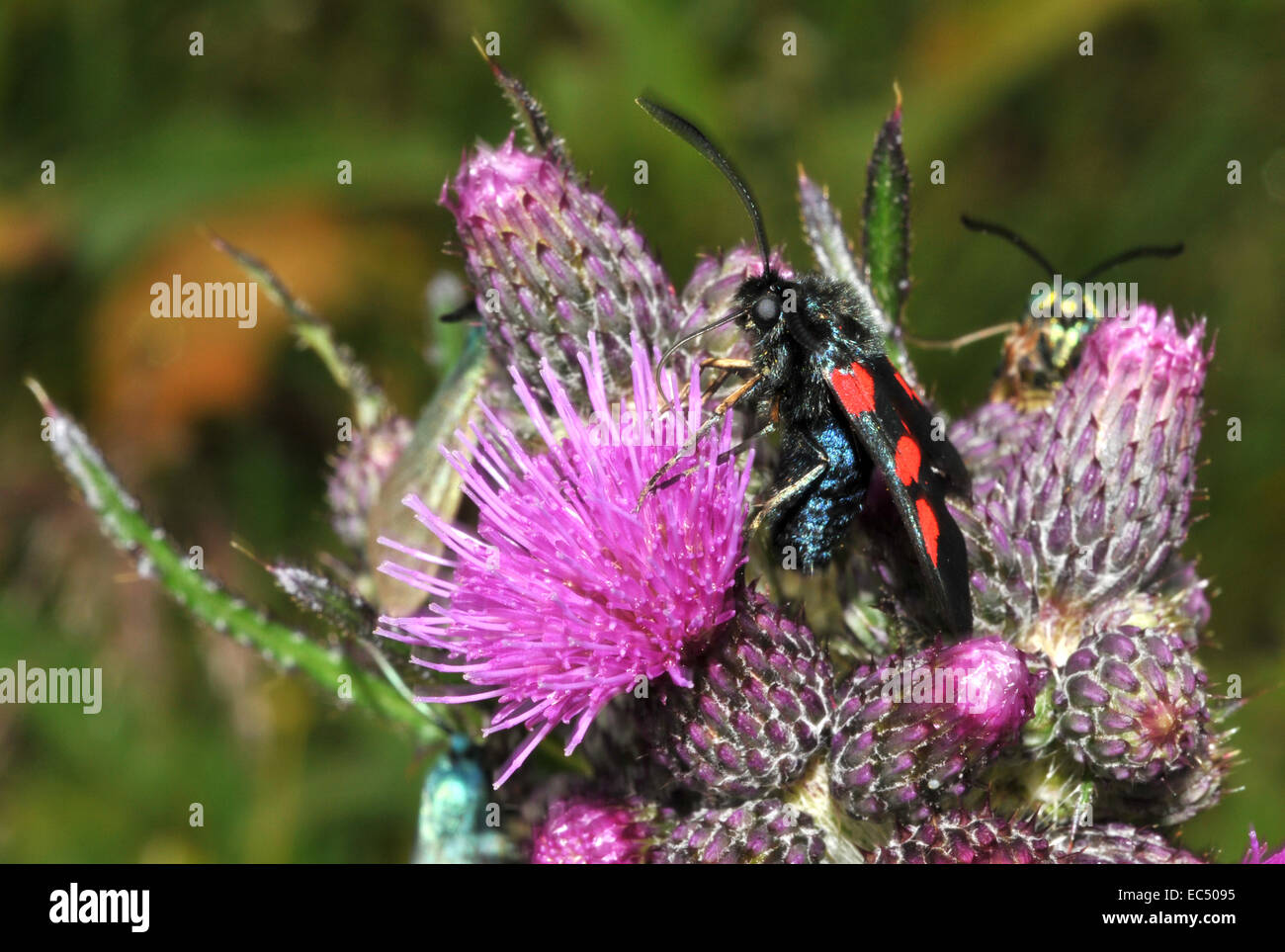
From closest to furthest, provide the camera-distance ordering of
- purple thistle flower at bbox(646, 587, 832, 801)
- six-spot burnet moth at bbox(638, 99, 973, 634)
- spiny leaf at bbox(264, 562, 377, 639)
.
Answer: six-spot burnet moth at bbox(638, 99, 973, 634) < purple thistle flower at bbox(646, 587, 832, 801) < spiny leaf at bbox(264, 562, 377, 639)

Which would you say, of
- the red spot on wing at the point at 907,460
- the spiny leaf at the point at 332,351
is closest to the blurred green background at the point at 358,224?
the spiny leaf at the point at 332,351

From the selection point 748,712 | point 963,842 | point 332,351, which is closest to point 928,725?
point 963,842

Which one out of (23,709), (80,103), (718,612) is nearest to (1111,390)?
(718,612)

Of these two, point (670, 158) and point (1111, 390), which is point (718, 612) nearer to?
point (1111, 390)

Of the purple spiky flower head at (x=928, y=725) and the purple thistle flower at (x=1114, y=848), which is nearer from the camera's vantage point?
the purple spiky flower head at (x=928, y=725)

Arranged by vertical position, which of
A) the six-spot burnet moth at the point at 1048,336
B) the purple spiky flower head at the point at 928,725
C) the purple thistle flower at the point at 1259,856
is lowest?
the purple thistle flower at the point at 1259,856

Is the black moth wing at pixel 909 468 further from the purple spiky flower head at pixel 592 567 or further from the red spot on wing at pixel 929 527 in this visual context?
the purple spiky flower head at pixel 592 567

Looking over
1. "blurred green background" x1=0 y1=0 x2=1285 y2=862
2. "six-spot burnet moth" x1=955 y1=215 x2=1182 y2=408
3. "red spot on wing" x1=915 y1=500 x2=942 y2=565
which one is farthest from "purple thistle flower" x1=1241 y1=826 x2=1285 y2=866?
"blurred green background" x1=0 y1=0 x2=1285 y2=862

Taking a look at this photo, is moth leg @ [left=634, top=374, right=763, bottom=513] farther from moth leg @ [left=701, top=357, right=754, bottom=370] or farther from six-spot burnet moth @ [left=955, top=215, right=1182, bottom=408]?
six-spot burnet moth @ [left=955, top=215, right=1182, bottom=408]
